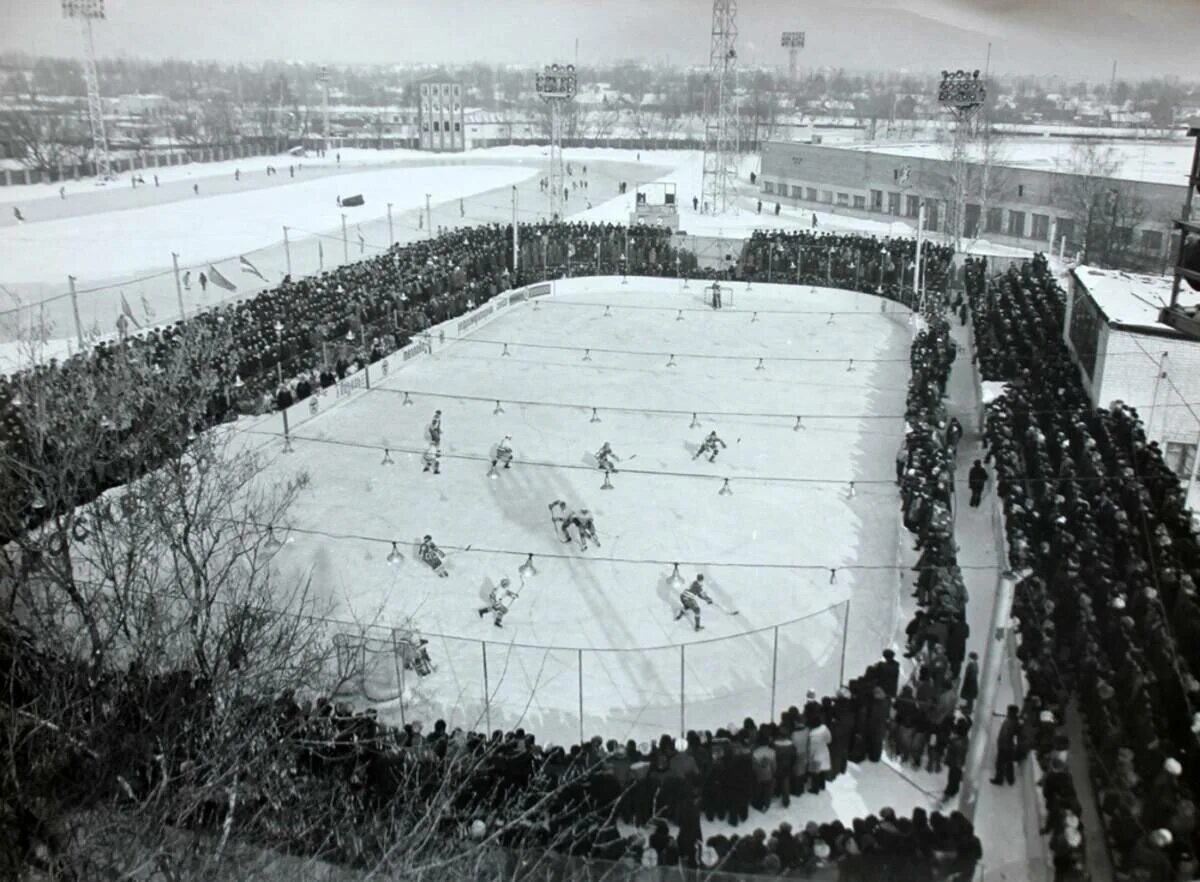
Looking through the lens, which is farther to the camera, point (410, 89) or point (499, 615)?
point (410, 89)

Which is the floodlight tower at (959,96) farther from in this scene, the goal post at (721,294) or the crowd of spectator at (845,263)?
the goal post at (721,294)

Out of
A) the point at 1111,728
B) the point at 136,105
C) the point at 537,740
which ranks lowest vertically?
the point at 537,740

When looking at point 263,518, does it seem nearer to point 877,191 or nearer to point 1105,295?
point 1105,295

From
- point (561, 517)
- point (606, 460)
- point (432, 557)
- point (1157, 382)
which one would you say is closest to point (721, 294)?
point (1157, 382)

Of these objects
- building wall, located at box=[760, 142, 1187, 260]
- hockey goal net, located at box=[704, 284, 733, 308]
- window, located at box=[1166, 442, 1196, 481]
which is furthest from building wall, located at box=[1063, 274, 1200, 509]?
building wall, located at box=[760, 142, 1187, 260]

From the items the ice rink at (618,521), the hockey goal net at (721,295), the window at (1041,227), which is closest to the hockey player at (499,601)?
the ice rink at (618,521)

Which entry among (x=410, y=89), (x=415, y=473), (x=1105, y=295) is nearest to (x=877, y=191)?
(x=1105, y=295)
